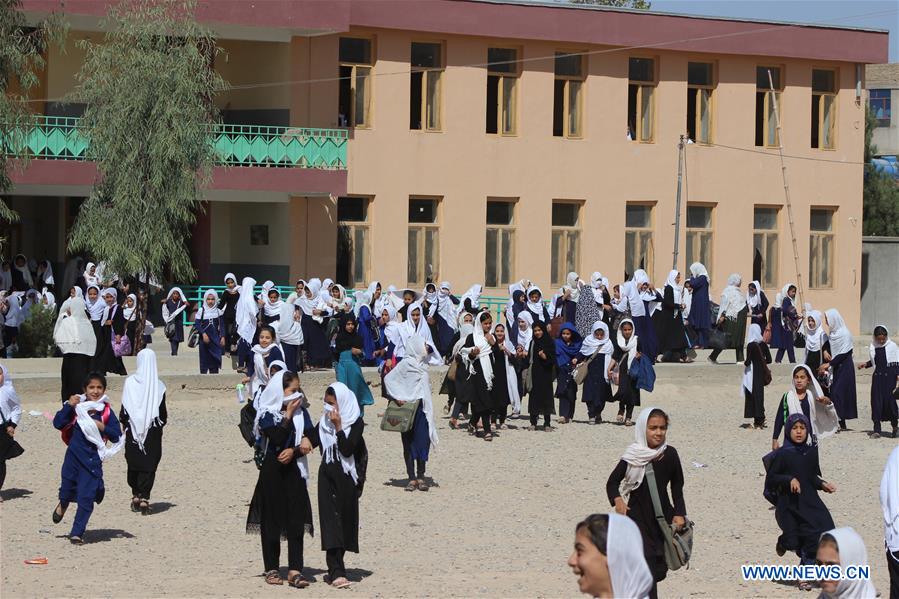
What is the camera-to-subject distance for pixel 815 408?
1344 cm

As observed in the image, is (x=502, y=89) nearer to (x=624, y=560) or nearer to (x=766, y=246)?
(x=766, y=246)

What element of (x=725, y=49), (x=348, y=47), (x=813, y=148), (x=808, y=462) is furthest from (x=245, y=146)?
(x=808, y=462)

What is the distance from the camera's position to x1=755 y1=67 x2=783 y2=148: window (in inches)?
1277

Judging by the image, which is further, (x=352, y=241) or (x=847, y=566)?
(x=352, y=241)

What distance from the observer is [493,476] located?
1473 centimetres

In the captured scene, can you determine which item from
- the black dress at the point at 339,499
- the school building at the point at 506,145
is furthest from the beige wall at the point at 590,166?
the black dress at the point at 339,499

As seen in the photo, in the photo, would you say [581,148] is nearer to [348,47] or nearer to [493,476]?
[348,47]

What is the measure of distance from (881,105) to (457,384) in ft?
149

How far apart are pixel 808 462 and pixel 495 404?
7.04 m

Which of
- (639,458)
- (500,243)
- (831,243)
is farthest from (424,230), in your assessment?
(639,458)

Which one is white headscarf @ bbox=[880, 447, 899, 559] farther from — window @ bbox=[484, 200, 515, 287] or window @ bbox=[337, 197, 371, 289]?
window @ bbox=[484, 200, 515, 287]

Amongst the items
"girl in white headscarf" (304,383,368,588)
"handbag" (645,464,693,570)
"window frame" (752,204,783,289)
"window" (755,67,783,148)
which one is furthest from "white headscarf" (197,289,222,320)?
"window" (755,67,783,148)

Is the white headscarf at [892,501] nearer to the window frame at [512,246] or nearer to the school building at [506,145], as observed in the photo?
the school building at [506,145]

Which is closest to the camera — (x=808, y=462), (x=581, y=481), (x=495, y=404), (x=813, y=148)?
(x=808, y=462)
